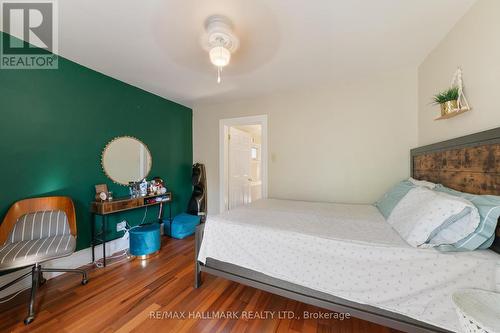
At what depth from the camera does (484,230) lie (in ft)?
3.44

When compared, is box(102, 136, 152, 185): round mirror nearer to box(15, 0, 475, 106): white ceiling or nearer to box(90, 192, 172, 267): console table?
box(90, 192, 172, 267): console table

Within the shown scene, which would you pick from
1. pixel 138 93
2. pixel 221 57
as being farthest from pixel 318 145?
pixel 138 93

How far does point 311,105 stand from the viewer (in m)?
2.87

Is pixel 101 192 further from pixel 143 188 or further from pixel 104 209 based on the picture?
pixel 143 188

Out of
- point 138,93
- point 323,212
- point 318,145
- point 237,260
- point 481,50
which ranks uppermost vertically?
point 138,93

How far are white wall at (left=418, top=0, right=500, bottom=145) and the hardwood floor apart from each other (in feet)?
5.67

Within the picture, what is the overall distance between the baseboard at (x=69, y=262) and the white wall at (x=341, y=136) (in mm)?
2342

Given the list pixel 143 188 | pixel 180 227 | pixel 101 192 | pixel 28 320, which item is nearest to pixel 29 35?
pixel 101 192

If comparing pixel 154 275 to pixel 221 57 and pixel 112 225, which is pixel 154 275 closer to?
pixel 112 225

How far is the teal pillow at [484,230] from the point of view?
104 centimetres

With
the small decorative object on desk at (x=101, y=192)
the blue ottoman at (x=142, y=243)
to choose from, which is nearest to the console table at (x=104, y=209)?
the small decorative object on desk at (x=101, y=192)

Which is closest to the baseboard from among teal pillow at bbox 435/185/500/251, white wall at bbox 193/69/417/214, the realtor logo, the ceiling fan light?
the realtor logo

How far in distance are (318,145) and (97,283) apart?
10.3ft

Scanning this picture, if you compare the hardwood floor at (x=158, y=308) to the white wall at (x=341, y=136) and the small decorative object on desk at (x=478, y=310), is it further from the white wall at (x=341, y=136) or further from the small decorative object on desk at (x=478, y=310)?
the white wall at (x=341, y=136)
